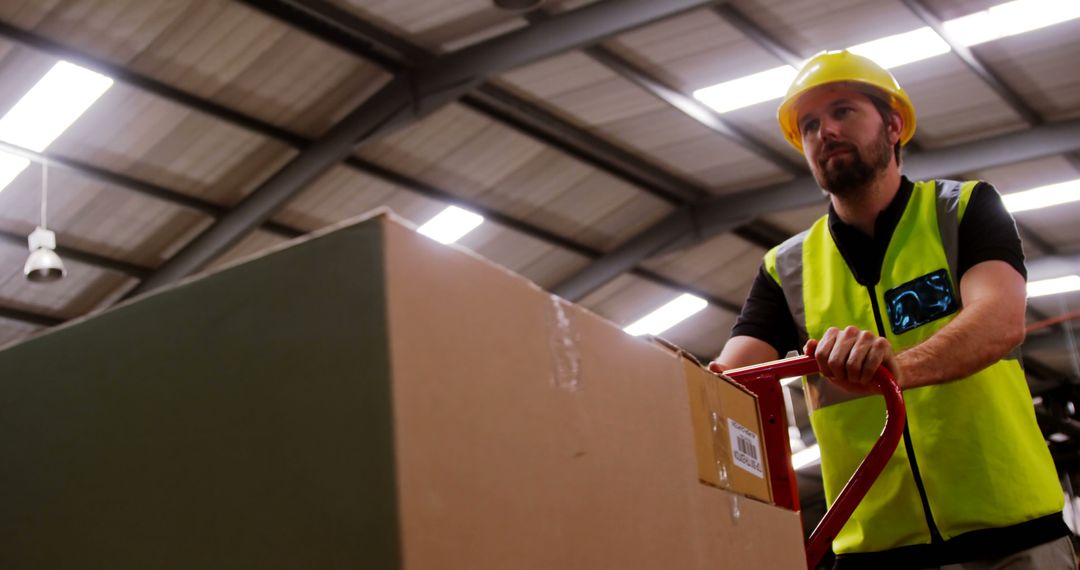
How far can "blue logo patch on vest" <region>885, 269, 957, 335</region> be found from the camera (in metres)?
2.41

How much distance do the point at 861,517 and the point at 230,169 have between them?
866cm

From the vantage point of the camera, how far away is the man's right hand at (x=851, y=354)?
192 centimetres

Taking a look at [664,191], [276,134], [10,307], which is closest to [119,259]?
[10,307]

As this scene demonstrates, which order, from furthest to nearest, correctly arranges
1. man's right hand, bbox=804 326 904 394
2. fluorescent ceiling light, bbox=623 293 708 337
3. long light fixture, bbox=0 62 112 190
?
fluorescent ceiling light, bbox=623 293 708 337 < long light fixture, bbox=0 62 112 190 < man's right hand, bbox=804 326 904 394

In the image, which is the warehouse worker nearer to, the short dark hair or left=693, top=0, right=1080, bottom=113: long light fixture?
the short dark hair

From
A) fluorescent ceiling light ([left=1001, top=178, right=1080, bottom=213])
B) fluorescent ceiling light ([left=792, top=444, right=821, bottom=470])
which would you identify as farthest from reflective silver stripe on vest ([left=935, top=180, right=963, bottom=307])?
fluorescent ceiling light ([left=792, top=444, right=821, bottom=470])

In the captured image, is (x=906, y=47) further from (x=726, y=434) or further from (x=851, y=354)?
(x=726, y=434)

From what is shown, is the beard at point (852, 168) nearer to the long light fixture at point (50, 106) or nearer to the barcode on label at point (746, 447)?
the barcode on label at point (746, 447)

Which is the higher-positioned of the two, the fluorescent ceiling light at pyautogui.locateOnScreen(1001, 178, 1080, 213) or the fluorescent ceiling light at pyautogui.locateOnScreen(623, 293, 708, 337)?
the fluorescent ceiling light at pyautogui.locateOnScreen(623, 293, 708, 337)

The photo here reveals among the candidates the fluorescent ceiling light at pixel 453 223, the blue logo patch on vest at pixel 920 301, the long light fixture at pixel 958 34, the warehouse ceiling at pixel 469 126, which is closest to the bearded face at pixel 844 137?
the blue logo patch on vest at pixel 920 301

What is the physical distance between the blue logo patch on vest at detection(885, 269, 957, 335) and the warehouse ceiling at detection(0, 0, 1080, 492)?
6178 mm

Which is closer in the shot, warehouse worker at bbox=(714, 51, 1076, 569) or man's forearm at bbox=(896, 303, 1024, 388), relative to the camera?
man's forearm at bbox=(896, 303, 1024, 388)

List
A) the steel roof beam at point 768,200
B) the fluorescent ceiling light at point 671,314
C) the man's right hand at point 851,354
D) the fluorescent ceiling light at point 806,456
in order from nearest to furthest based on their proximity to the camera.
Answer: the man's right hand at point 851,354, the steel roof beam at point 768,200, the fluorescent ceiling light at point 671,314, the fluorescent ceiling light at point 806,456

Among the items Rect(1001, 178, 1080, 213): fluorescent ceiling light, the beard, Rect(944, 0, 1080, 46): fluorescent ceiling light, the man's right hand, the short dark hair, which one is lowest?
the man's right hand
